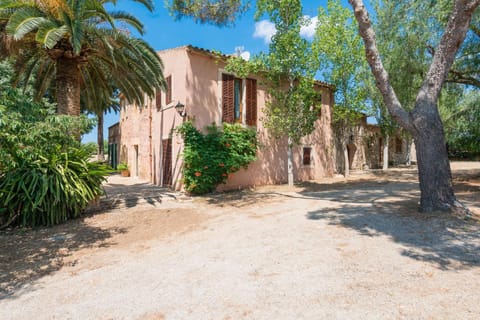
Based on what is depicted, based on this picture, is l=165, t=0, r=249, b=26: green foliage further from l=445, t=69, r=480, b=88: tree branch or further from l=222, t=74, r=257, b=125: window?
l=445, t=69, r=480, b=88: tree branch

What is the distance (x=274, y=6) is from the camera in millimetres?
10000

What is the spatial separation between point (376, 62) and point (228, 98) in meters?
6.02

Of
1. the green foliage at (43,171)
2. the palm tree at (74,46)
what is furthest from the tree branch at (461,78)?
the green foliage at (43,171)

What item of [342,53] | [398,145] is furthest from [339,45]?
[398,145]

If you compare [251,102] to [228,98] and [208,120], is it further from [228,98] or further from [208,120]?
[208,120]

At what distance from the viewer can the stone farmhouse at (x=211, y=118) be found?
1002 centimetres

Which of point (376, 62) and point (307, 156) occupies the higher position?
point (376, 62)

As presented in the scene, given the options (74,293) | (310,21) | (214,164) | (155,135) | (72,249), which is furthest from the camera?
(155,135)

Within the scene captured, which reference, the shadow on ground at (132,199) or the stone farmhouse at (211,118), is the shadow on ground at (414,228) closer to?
the stone farmhouse at (211,118)

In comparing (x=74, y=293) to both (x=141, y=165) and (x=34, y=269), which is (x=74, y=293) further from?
(x=141, y=165)

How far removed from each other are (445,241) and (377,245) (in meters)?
1.12

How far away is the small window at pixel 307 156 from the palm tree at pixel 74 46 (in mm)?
7937

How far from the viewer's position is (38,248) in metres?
4.83

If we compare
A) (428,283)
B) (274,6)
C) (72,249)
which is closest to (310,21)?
(274,6)
